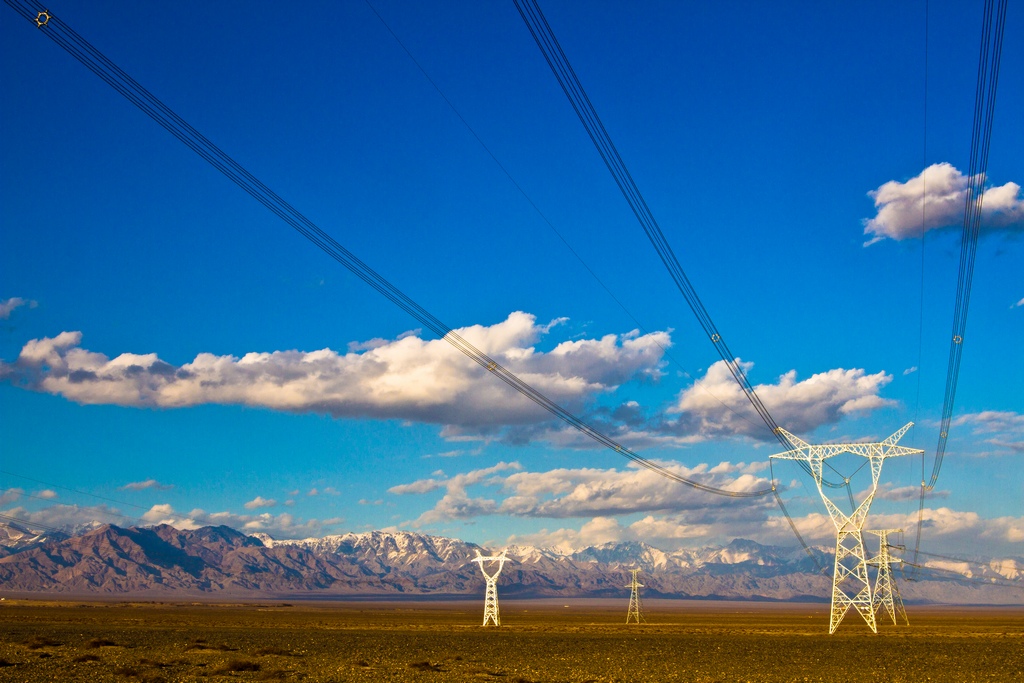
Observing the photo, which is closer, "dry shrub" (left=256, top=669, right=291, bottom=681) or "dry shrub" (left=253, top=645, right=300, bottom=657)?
"dry shrub" (left=256, top=669, right=291, bottom=681)

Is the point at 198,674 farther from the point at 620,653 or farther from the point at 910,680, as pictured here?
the point at 910,680

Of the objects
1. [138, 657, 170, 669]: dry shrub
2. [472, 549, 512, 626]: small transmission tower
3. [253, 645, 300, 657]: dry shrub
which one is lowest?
[253, 645, 300, 657]: dry shrub

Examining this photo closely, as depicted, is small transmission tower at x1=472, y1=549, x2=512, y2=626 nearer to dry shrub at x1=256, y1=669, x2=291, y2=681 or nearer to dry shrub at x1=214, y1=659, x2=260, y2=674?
dry shrub at x1=214, y1=659, x2=260, y2=674

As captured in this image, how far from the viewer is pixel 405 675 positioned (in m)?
37.6

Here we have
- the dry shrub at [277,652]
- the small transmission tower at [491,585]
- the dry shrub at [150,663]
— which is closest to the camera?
the dry shrub at [150,663]

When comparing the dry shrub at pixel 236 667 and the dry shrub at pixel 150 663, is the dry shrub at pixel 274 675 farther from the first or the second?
the dry shrub at pixel 150 663

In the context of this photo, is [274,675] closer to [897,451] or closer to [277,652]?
[277,652]

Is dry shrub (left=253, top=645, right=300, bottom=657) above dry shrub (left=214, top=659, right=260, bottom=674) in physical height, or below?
below

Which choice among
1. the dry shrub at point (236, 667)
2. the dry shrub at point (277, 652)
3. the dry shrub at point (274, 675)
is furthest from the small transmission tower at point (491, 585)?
the dry shrub at point (274, 675)

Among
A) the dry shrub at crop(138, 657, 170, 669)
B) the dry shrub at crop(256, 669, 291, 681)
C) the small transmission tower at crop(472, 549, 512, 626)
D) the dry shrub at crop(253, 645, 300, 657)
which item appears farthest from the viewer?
the small transmission tower at crop(472, 549, 512, 626)

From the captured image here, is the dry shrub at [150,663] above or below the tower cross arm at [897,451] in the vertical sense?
below

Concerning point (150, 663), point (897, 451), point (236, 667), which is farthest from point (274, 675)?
point (897, 451)

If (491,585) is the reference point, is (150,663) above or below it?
below

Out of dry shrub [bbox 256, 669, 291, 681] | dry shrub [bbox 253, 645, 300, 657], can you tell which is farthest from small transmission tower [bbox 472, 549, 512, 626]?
dry shrub [bbox 256, 669, 291, 681]
